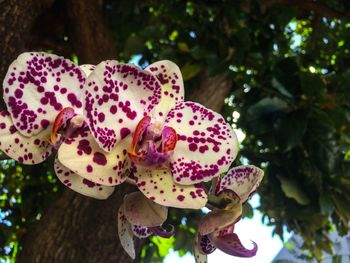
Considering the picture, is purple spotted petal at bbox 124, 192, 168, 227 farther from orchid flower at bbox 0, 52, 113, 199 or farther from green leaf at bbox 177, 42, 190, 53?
green leaf at bbox 177, 42, 190, 53

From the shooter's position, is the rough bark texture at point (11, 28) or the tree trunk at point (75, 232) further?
the tree trunk at point (75, 232)

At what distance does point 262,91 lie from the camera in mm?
1306

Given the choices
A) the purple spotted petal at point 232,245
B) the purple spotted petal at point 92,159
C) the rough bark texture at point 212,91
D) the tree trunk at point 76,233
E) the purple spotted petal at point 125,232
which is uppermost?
the purple spotted petal at point 92,159

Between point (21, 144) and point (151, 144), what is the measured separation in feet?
0.35

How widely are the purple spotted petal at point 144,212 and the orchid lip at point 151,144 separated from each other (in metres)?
0.04

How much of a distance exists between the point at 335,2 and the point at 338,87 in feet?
1.43

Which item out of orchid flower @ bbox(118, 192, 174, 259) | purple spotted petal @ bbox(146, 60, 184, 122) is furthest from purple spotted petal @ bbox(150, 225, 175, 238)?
purple spotted petal @ bbox(146, 60, 184, 122)

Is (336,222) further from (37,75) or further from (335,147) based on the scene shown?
(37,75)

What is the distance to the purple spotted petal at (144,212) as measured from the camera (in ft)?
1.22

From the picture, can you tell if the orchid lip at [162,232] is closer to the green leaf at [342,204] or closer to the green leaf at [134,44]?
the green leaf at [342,204]

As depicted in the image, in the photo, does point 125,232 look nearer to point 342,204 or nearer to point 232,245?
point 232,245

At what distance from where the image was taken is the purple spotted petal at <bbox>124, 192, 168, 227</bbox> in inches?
14.7

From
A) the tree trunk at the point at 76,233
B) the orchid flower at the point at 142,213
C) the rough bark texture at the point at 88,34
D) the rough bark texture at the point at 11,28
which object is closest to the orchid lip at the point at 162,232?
the orchid flower at the point at 142,213

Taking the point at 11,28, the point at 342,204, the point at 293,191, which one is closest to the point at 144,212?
the point at 11,28
